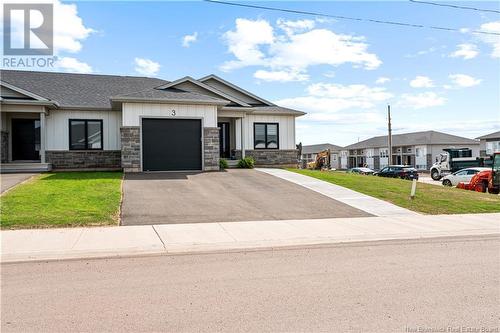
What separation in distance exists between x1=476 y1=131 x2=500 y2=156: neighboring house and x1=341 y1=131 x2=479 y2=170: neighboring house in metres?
1.53

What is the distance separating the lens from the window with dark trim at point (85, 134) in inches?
902

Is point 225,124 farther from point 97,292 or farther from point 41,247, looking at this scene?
point 97,292

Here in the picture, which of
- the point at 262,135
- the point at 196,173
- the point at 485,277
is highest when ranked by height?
the point at 262,135

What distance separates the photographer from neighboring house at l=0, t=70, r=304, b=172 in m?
20.7

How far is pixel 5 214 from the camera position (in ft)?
35.0

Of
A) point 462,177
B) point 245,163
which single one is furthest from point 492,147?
point 245,163

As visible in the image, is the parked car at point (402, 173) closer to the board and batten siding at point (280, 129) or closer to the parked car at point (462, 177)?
the parked car at point (462, 177)

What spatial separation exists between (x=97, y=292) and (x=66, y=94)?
69.5 feet

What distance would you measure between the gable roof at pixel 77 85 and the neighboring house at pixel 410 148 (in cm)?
4541

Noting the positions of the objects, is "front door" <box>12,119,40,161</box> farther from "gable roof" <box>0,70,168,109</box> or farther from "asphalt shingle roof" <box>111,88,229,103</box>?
"asphalt shingle roof" <box>111,88,229,103</box>

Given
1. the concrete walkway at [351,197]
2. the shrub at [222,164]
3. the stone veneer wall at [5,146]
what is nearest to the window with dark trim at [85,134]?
the stone veneer wall at [5,146]

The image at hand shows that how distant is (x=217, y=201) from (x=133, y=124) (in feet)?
28.2

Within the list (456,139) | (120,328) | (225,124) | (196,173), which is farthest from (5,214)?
(456,139)

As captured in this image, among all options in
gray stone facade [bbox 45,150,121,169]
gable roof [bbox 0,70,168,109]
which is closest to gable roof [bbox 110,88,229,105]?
gable roof [bbox 0,70,168,109]
